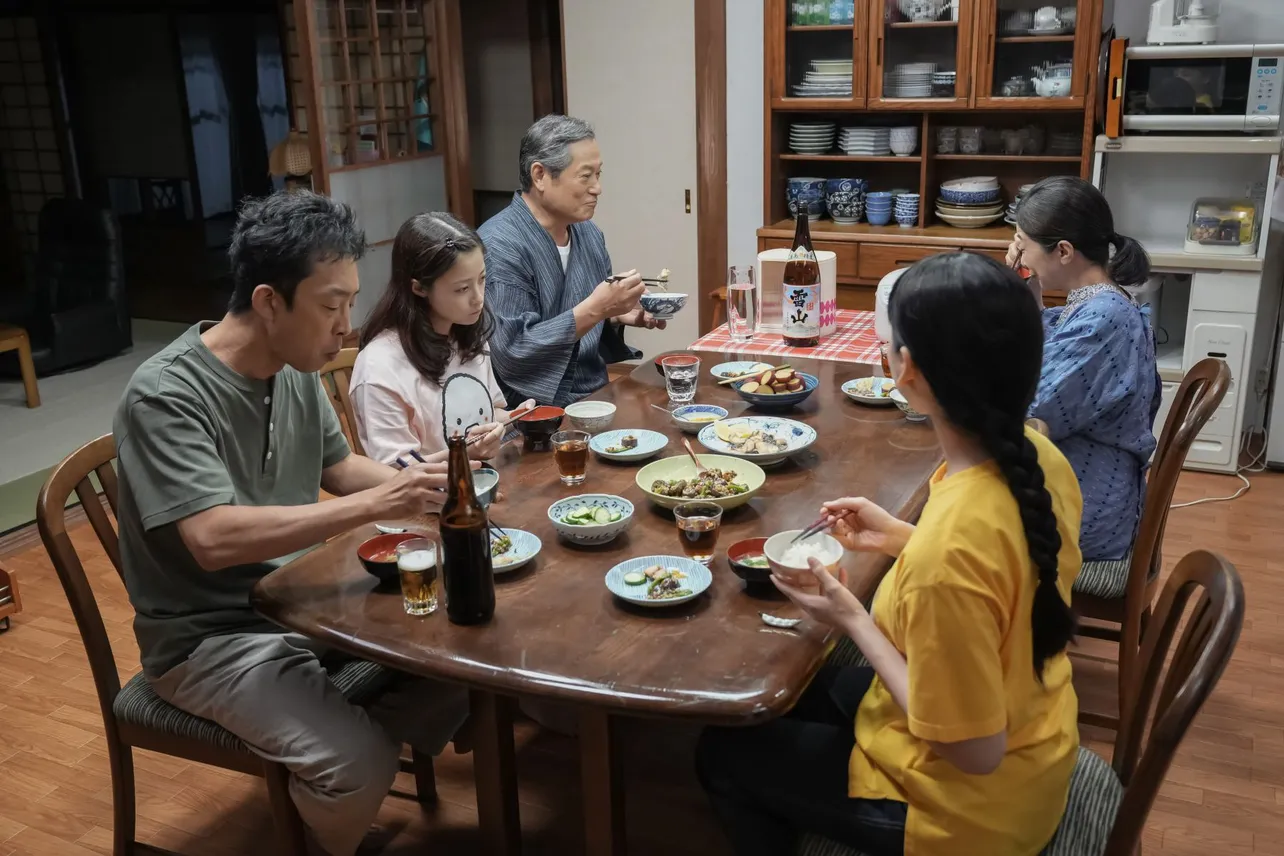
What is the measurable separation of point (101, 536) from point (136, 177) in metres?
5.24

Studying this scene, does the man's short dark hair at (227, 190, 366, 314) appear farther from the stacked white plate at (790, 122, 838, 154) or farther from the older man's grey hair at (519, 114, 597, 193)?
the stacked white plate at (790, 122, 838, 154)

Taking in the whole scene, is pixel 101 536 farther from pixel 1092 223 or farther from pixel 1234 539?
pixel 1234 539

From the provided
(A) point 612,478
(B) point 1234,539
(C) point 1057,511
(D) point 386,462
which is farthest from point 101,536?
(B) point 1234,539

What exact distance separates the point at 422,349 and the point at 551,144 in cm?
85

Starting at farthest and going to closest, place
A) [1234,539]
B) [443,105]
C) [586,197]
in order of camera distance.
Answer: [443,105], [1234,539], [586,197]

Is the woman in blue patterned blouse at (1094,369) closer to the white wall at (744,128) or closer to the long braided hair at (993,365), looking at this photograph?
the long braided hair at (993,365)

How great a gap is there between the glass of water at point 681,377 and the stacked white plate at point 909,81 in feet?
7.37

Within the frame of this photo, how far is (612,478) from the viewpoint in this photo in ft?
6.65

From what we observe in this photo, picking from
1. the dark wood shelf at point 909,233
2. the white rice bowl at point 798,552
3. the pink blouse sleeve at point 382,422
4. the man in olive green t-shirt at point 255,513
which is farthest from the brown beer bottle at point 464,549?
the dark wood shelf at point 909,233

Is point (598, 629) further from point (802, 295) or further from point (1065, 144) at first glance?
point (1065, 144)

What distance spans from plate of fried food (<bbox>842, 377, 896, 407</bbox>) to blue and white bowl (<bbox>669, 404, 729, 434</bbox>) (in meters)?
0.29

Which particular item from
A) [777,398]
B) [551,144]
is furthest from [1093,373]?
[551,144]

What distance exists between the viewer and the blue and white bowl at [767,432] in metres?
2.04

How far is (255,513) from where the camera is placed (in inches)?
66.4
